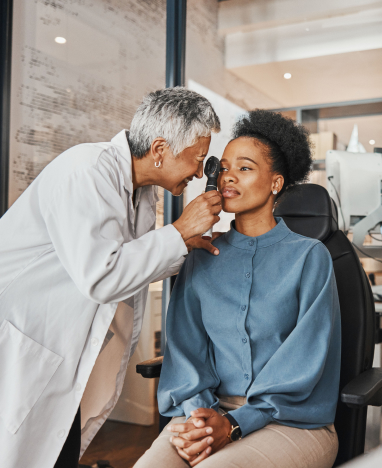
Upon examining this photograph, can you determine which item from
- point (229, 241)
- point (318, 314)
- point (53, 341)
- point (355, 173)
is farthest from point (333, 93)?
point (53, 341)

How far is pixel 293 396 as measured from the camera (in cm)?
118

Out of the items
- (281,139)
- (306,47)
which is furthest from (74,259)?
(306,47)

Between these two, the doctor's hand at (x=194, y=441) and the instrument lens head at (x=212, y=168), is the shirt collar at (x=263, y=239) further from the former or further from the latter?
the doctor's hand at (x=194, y=441)

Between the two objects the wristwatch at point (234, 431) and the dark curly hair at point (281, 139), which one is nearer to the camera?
the wristwatch at point (234, 431)

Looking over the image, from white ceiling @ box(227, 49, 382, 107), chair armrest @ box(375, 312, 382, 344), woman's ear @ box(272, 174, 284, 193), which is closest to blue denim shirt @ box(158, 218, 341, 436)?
woman's ear @ box(272, 174, 284, 193)

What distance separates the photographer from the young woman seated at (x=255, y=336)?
111 centimetres

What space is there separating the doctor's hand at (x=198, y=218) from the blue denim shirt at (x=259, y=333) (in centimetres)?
18

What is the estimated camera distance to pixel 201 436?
1076mm

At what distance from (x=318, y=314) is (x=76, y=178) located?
71 cm

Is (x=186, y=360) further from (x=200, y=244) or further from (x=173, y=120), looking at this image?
(x=173, y=120)

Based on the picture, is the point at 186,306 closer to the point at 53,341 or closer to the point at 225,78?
the point at 53,341

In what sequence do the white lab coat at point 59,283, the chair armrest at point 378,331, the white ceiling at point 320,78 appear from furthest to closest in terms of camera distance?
the white ceiling at point 320,78, the chair armrest at point 378,331, the white lab coat at point 59,283

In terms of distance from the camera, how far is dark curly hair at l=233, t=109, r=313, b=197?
1396 millimetres

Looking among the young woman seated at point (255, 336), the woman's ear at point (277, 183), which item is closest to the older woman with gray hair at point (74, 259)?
the young woman seated at point (255, 336)
